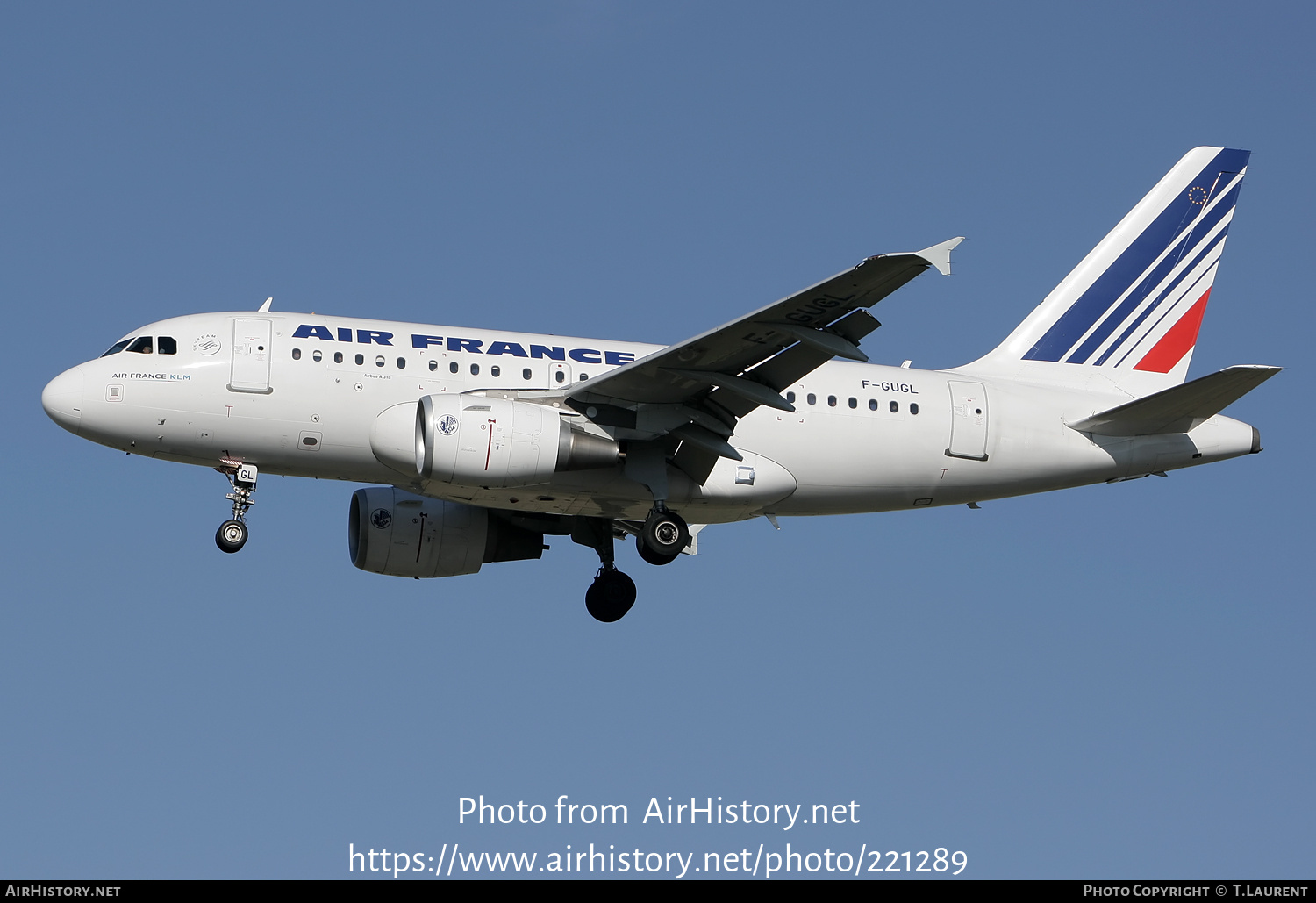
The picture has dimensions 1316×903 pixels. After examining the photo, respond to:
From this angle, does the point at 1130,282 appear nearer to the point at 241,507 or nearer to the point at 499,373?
the point at 499,373

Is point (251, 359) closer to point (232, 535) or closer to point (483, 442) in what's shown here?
point (232, 535)

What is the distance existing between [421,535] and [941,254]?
13663 mm

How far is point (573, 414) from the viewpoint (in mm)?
28391

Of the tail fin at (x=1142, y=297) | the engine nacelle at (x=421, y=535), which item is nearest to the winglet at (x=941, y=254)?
the tail fin at (x=1142, y=297)

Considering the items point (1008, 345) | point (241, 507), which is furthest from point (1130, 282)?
point (241, 507)

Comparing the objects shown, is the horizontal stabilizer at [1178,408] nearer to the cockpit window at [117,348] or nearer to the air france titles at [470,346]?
the air france titles at [470,346]

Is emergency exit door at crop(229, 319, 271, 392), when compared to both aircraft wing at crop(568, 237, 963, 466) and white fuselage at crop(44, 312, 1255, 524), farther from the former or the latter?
aircraft wing at crop(568, 237, 963, 466)

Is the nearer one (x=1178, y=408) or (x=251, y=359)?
(x=251, y=359)

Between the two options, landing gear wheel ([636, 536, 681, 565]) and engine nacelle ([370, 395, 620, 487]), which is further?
landing gear wheel ([636, 536, 681, 565])

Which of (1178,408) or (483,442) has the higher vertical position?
(1178,408)

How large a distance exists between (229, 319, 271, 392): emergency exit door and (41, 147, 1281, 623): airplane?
3 cm

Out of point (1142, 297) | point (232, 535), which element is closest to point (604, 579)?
point (232, 535)

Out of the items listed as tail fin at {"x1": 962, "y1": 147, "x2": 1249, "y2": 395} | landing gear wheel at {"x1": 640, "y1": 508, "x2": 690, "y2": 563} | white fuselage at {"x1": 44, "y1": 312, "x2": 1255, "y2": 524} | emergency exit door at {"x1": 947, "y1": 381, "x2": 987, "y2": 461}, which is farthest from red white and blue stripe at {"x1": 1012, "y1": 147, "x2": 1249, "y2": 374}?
landing gear wheel at {"x1": 640, "y1": 508, "x2": 690, "y2": 563}

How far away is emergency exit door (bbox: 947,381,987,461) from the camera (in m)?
30.8
